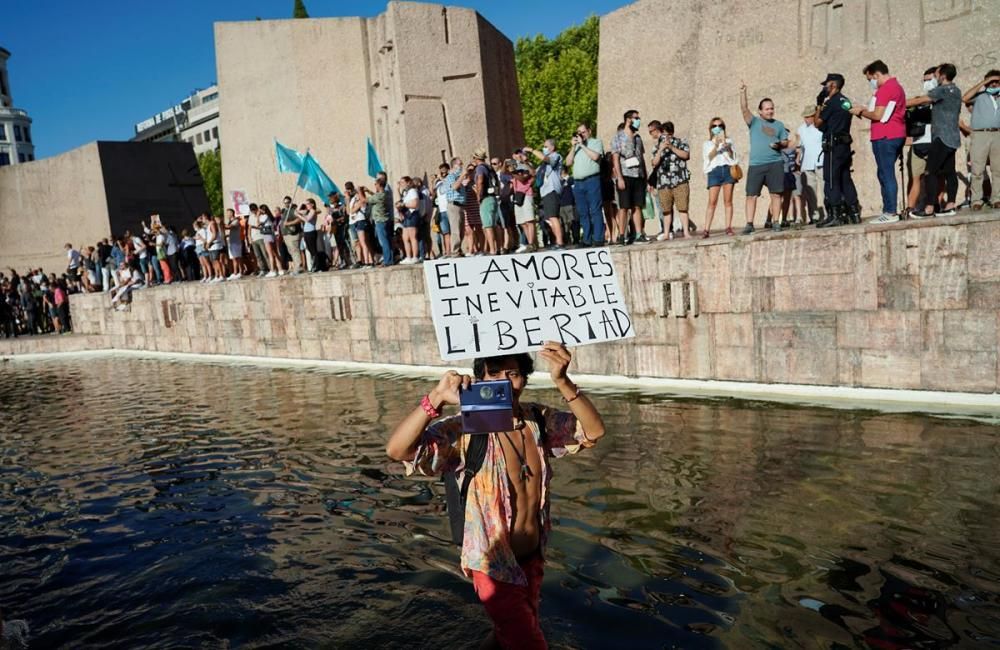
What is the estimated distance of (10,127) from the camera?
89625mm

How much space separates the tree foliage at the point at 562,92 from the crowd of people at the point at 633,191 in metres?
22.4

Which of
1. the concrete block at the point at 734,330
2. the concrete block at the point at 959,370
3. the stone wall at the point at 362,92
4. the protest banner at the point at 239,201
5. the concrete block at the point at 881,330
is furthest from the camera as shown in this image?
the protest banner at the point at 239,201

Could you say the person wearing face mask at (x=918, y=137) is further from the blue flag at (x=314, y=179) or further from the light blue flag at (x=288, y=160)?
the light blue flag at (x=288, y=160)

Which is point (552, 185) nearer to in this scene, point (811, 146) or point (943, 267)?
point (811, 146)

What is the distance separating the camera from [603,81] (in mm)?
14438

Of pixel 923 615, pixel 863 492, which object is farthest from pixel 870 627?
pixel 863 492

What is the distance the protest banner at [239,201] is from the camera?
1981 cm

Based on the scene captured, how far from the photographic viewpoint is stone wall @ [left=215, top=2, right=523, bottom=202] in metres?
16.7

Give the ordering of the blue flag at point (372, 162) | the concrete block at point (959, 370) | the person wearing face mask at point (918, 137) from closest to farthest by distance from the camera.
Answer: the concrete block at point (959, 370) → the person wearing face mask at point (918, 137) → the blue flag at point (372, 162)

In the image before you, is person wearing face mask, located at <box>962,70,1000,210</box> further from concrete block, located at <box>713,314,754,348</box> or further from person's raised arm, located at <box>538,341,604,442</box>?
person's raised arm, located at <box>538,341,604,442</box>

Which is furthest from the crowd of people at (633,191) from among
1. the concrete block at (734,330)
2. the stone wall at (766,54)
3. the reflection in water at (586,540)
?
the reflection in water at (586,540)

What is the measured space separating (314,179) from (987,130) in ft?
44.4

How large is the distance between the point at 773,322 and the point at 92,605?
677cm

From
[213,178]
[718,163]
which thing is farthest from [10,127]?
[718,163]
